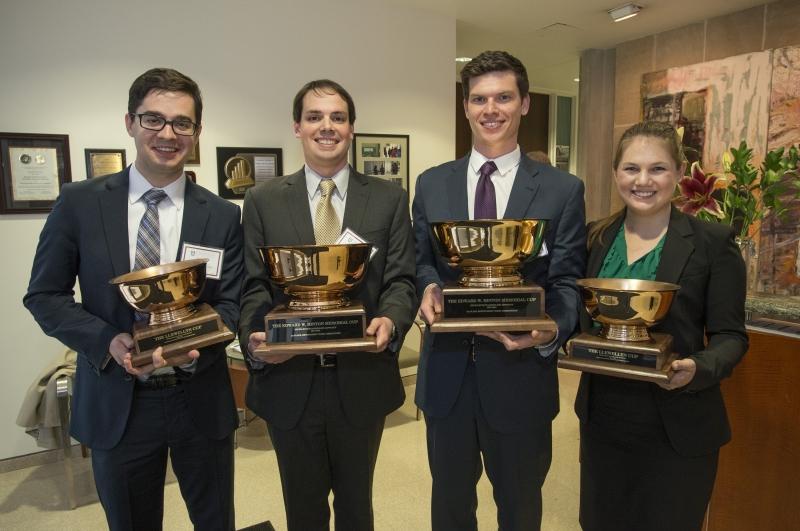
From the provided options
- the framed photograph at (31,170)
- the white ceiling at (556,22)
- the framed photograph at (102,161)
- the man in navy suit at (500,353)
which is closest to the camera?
the man in navy suit at (500,353)

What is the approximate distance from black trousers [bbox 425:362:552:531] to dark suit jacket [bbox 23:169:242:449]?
70 cm

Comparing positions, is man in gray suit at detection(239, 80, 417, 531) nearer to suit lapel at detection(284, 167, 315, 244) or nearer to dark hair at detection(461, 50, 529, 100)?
suit lapel at detection(284, 167, 315, 244)

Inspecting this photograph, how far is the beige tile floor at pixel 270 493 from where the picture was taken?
2674 millimetres

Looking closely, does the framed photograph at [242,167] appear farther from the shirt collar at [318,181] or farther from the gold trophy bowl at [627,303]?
the gold trophy bowl at [627,303]

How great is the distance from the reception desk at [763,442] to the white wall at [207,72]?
3132 mm

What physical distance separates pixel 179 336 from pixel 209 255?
30 cm

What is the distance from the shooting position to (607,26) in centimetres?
509

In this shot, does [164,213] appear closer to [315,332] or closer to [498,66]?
[315,332]

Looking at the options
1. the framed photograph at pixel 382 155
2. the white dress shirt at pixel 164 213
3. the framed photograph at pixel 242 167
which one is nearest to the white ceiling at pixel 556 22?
the framed photograph at pixel 382 155

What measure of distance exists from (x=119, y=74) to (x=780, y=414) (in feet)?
12.9

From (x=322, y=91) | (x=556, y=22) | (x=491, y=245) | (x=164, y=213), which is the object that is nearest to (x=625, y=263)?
(x=491, y=245)

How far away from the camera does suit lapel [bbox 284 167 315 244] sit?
158 centimetres

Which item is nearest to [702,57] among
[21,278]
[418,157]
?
[418,157]

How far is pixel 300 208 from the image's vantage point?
5.23ft
